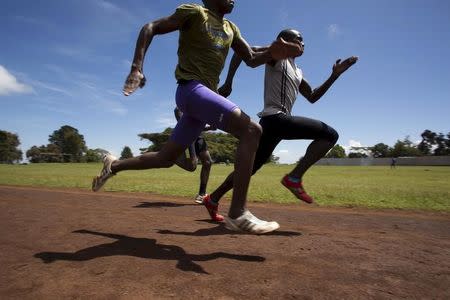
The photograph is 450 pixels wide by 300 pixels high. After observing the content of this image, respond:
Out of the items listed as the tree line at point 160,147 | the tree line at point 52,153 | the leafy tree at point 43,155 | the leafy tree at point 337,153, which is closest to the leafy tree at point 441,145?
the tree line at point 160,147

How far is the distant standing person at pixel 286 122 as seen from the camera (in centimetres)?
440

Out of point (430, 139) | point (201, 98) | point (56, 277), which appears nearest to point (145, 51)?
point (201, 98)

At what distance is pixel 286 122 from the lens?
14.2 ft

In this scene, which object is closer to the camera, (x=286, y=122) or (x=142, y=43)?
(x=142, y=43)

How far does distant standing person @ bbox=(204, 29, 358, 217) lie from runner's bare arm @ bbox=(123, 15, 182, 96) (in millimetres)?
1367

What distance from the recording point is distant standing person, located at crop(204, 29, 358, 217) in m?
4.40

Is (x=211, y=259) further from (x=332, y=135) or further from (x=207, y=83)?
(x=332, y=135)

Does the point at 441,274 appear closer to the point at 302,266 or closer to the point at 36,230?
the point at 302,266

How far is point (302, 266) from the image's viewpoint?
252cm

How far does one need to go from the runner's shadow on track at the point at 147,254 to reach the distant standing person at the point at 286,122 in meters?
1.64

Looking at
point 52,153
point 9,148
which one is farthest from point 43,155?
point 9,148

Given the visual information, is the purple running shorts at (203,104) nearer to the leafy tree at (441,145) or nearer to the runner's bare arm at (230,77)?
the runner's bare arm at (230,77)

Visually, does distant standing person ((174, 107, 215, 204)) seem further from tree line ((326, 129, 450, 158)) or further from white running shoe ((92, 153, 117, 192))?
tree line ((326, 129, 450, 158))

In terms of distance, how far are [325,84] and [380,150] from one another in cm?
12840
